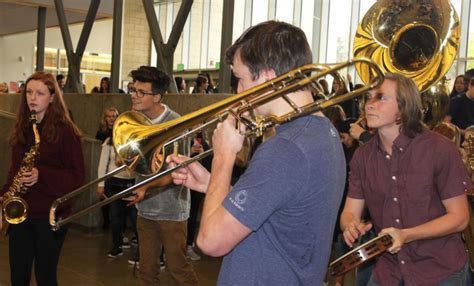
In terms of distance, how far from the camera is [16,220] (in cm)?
376

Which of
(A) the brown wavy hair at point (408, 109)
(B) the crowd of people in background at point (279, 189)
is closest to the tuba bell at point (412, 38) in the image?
(B) the crowd of people in background at point (279, 189)

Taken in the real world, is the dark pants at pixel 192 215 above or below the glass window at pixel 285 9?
below

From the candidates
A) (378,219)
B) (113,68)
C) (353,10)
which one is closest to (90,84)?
(353,10)

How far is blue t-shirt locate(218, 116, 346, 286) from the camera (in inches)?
69.9

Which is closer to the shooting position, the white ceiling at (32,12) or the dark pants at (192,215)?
the dark pants at (192,215)

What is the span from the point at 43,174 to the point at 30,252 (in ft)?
1.63

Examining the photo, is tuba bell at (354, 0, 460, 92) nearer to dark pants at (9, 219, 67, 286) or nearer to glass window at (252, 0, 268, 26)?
dark pants at (9, 219, 67, 286)

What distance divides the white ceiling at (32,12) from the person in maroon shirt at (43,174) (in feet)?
29.6

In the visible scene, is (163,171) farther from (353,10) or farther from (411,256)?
(353,10)

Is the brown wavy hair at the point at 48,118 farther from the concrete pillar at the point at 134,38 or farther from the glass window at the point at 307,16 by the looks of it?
the concrete pillar at the point at 134,38

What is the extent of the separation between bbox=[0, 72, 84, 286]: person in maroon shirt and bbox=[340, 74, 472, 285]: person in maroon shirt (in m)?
1.83

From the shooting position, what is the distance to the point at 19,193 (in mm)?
3848

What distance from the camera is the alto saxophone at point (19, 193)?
3.75 meters

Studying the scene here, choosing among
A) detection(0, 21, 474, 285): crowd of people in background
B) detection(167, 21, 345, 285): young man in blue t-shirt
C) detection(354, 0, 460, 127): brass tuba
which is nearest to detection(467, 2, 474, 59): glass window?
detection(0, 21, 474, 285): crowd of people in background
